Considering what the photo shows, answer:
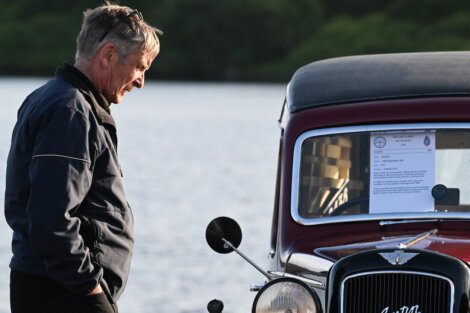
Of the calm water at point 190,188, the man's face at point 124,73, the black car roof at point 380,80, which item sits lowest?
the calm water at point 190,188

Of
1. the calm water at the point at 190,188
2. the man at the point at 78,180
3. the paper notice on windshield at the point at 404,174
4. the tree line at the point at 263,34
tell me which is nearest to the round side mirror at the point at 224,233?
the paper notice on windshield at the point at 404,174

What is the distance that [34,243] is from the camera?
4.81m

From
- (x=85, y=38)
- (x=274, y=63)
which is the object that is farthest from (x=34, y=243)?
(x=274, y=63)

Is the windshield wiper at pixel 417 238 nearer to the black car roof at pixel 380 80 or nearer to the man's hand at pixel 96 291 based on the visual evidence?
the black car roof at pixel 380 80

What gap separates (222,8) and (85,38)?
8892 centimetres

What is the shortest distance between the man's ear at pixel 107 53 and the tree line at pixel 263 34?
79.9 meters

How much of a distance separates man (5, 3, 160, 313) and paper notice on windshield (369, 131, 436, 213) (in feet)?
5.51

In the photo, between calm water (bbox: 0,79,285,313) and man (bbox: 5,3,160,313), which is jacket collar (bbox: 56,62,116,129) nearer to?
man (bbox: 5,3,160,313)

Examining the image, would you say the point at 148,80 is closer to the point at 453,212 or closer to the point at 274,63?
the point at 274,63

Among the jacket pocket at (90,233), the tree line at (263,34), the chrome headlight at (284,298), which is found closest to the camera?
the jacket pocket at (90,233)

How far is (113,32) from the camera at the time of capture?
502 cm

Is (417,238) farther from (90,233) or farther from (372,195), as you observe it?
(90,233)

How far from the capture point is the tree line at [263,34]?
8738cm

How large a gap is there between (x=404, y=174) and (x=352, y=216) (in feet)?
0.97
